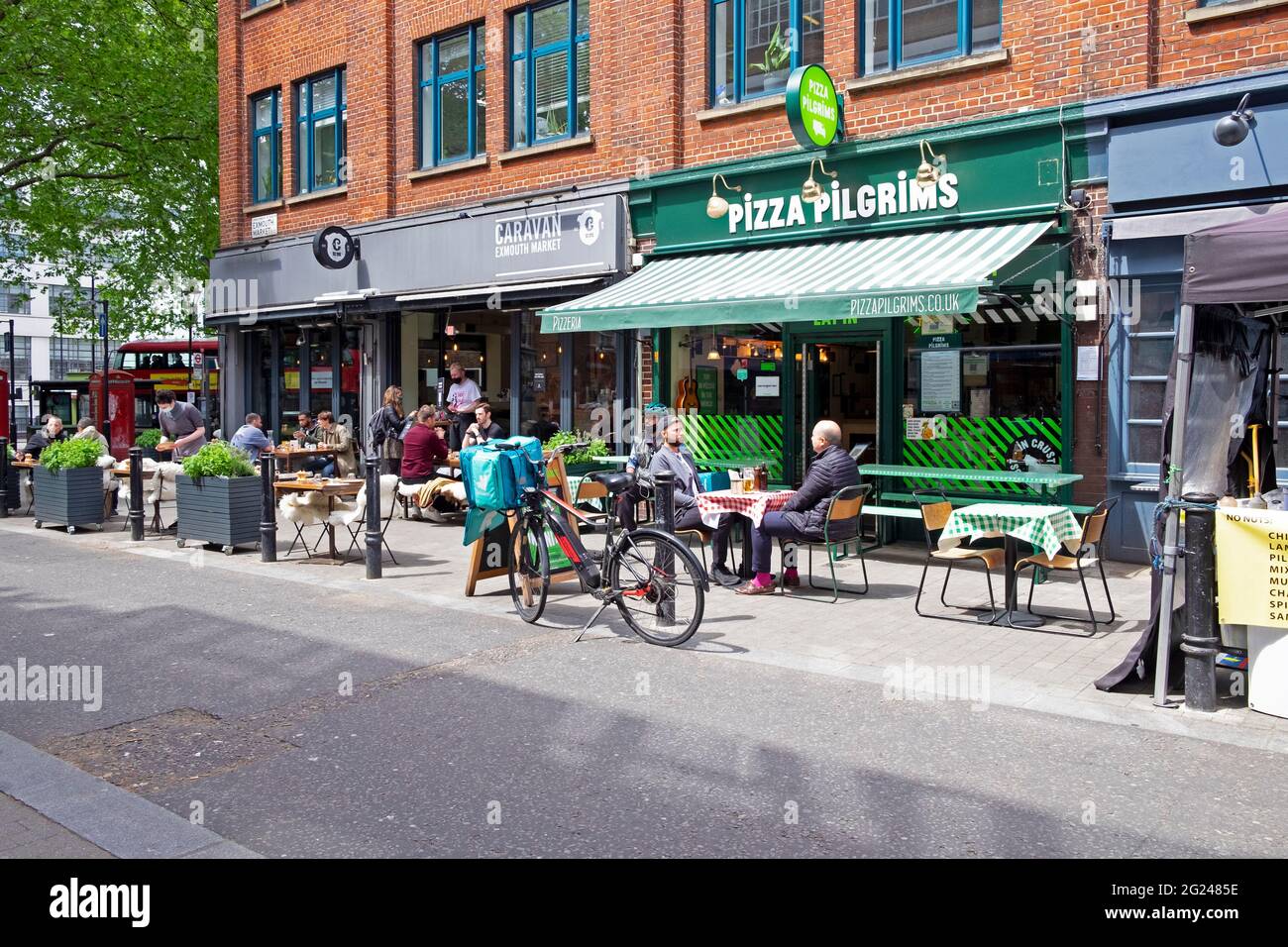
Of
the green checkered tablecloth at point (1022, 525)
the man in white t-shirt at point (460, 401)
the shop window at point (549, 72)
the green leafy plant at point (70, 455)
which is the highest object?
the shop window at point (549, 72)

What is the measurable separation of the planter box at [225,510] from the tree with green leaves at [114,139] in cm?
1323

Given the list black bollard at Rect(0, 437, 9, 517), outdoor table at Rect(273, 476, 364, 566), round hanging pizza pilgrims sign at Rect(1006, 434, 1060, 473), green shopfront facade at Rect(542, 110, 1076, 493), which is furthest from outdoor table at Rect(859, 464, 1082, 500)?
black bollard at Rect(0, 437, 9, 517)

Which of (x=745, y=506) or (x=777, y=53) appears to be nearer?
(x=745, y=506)

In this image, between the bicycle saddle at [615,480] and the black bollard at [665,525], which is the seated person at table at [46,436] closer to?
the bicycle saddle at [615,480]

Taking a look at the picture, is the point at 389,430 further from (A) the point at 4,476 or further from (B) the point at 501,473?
(B) the point at 501,473

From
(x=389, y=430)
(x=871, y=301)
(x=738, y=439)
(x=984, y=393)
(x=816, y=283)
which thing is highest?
Result: (x=816, y=283)

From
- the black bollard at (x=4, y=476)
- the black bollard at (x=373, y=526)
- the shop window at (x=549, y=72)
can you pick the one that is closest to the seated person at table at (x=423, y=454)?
the black bollard at (x=373, y=526)

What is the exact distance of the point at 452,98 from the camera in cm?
1666

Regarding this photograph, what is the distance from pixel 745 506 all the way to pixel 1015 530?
2.27 m

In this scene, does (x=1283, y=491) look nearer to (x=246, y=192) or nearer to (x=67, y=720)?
(x=67, y=720)

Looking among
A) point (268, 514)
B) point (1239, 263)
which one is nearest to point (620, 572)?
point (1239, 263)

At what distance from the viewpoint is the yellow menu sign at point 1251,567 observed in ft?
18.1

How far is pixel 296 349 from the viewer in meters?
19.9
